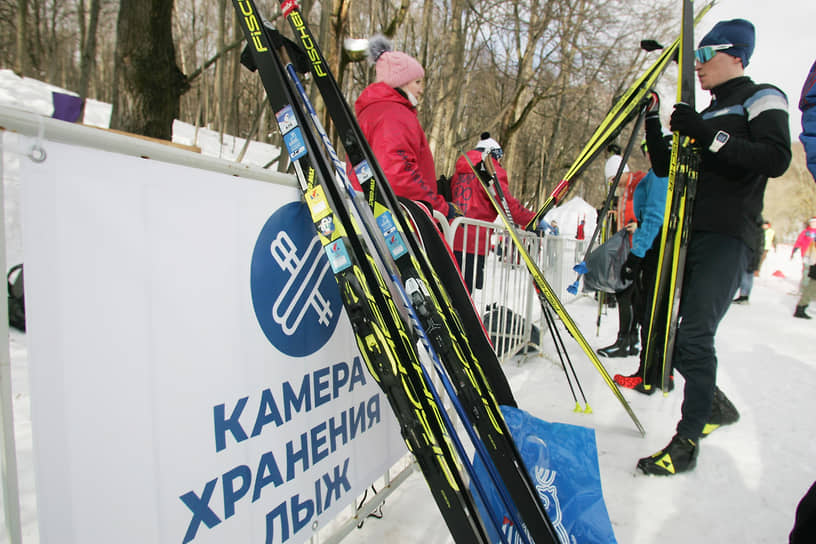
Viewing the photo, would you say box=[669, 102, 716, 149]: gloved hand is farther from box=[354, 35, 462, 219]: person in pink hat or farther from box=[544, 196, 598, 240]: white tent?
box=[544, 196, 598, 240]: white tent

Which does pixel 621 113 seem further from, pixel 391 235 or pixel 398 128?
pixel 391 235

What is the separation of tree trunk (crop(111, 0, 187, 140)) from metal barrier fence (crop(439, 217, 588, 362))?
365cm

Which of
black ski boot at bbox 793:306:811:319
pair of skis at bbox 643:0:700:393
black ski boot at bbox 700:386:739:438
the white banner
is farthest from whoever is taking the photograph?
black ski boot at bbox 793:306:811:319

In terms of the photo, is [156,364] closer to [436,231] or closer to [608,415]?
[436,231]

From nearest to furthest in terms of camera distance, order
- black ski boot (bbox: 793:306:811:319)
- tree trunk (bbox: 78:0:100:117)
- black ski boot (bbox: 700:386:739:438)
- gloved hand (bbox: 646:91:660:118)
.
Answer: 1. gloved hand (bbox: 646:91:660:118)
2. black ski boot (bbox: 700:386:739:438)
3. tree trunk (bbox: 78:0:100:117)
4. black ski boot (bbox: 793:306:811:319)

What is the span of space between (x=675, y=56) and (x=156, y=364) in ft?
10.4

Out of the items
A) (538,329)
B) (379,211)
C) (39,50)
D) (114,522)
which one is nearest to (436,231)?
(379,211)

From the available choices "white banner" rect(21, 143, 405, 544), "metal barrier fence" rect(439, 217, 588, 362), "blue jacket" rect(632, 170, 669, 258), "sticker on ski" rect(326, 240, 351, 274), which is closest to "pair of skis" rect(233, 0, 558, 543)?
"sticker on ski" rect(326, 240, 351, 274)

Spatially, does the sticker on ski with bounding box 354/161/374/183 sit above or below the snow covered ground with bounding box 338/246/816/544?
above

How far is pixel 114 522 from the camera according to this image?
863 mm

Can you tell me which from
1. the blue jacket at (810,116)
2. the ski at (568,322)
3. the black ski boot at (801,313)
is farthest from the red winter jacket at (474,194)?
the black ski boot at (801,313)

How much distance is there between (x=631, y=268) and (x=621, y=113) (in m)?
1.60

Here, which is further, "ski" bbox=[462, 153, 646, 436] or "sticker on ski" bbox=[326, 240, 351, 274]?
"ski" bbox=[462, 153, 646, 436]

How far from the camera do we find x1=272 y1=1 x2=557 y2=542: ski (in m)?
1.36
